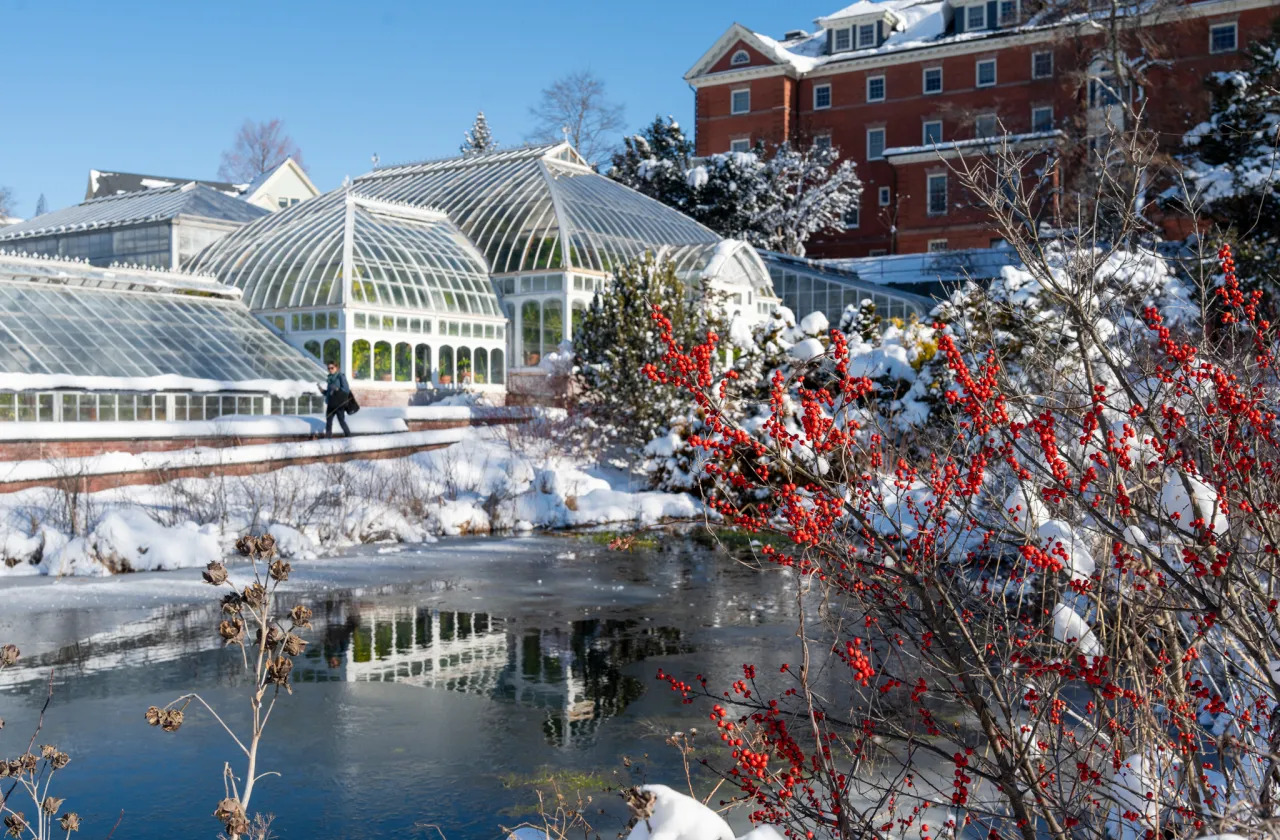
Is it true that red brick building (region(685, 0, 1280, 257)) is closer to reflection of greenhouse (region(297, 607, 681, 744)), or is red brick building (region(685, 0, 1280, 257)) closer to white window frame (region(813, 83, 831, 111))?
white window frame (region(813, 83, 831, 111))

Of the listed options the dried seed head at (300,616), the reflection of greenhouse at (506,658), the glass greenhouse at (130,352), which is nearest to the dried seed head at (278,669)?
the dried seed head at (300,616)

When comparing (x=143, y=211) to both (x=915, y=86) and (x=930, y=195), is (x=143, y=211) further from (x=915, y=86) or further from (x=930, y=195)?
(x=915, y=86)

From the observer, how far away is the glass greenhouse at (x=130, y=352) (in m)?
21.4

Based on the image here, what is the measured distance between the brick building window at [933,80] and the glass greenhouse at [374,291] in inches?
911

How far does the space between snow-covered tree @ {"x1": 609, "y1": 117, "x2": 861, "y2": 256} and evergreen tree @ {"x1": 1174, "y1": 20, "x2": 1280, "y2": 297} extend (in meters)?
17.9

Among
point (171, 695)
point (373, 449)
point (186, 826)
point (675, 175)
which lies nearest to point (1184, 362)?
point (186, 826)

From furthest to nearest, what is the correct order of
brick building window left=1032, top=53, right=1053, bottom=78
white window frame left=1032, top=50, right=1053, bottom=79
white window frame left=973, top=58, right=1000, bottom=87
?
white window frame left=973, top=58, right=1000, bottom=87 → brick building window left=1032, top=53, right=1053, bottom=78 → white window frame left=1032, top=50, right=1053, bottom=79

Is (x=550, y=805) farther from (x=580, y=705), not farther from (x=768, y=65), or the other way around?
(x=768, y=65)

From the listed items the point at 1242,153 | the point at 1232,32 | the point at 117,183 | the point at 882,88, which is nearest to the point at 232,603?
the point at 1242,153

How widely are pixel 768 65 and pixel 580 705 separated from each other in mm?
44112

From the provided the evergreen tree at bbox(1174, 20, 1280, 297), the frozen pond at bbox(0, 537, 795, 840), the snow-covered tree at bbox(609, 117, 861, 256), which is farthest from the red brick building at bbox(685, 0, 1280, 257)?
the frozen pond at bbox(0, 537, 795, 840)

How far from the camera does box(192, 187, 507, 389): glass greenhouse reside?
93.8 feet

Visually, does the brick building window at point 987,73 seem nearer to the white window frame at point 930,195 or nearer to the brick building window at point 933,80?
the brick building window at point 933,80

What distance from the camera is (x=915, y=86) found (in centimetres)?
4825
